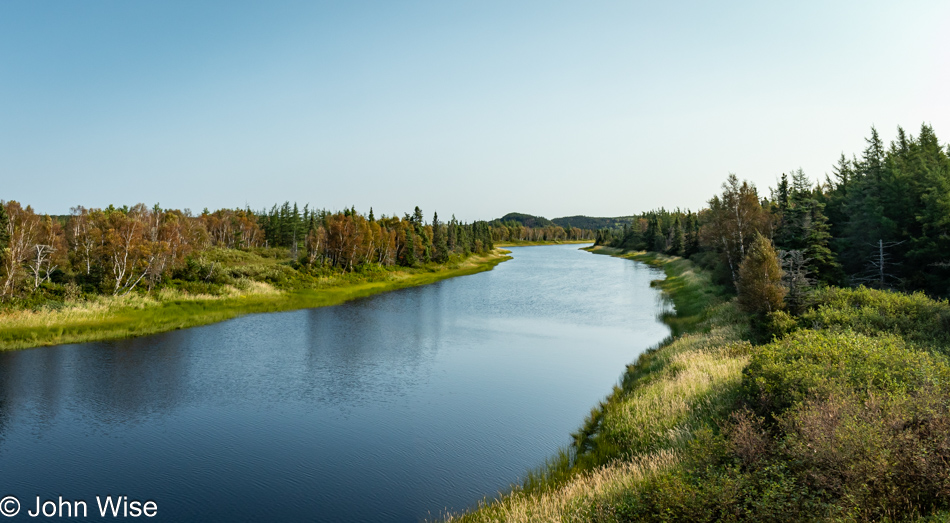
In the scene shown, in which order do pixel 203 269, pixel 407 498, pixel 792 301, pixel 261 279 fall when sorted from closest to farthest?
pixel 407 498 → pixel 792 301 → pixel 203 269 → pixel 261 279

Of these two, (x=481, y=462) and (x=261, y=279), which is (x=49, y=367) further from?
(x=261, y=279)

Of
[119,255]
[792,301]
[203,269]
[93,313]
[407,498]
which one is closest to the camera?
[407,498]

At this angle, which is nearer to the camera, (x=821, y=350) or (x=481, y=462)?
(x=821, y=350)

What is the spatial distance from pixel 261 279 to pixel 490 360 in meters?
42.1

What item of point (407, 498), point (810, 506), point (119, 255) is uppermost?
point (119, 255)

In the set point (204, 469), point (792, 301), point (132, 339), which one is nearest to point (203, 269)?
point (132, 339)

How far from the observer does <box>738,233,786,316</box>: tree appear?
2652 cm

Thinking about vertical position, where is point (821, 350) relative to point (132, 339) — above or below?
above

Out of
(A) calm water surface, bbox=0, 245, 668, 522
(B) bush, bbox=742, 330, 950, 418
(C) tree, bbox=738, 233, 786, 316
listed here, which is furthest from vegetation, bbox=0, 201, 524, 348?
(C) tree, bbox=738, 233, 786, 316

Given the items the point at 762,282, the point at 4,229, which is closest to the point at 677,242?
the point at 762,282

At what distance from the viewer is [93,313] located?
127 feet

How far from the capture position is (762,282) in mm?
27188

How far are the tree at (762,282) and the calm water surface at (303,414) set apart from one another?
7368 mm

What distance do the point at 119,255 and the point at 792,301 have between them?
52.5m
